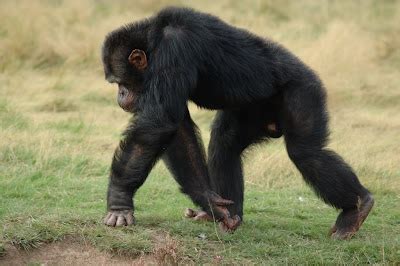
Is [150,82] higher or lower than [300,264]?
higher

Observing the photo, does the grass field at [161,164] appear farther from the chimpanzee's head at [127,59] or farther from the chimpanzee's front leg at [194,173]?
the chimpanzee's head at [127,59]

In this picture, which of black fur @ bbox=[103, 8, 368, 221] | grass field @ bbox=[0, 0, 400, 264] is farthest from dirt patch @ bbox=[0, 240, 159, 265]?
black fur @ bbox=[103, 8, 368, 221]

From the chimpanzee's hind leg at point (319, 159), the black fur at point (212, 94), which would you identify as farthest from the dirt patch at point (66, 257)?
the chimpanzee's hind leg at point (319, 159)

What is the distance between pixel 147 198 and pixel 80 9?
9.46 metres

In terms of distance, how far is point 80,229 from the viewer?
553 centimetres

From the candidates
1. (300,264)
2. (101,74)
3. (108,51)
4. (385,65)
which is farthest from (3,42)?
(300,264)

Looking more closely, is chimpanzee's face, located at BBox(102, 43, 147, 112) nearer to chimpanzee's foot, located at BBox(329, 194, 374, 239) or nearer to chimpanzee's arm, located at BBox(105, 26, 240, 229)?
chimpanzee's arm, located at BBox(105, 26, 240, 229)

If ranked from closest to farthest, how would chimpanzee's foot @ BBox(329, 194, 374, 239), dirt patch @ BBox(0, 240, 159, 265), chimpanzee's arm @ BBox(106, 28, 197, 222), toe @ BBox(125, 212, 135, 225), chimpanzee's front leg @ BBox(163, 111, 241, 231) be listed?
dirt patch @ BBox(0, 240, 159, 265) → chimpanzee's arm @ BBox(106, 28, 197, 222) → toe @ BBox(125, 212, 135, 225) → chimpanzee's front leg @ BBox(163, 111, 241, 231) → chimpanzee's foot @ BBox(329, 194, 374, 239)

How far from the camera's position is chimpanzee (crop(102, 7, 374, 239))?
5.63 metres

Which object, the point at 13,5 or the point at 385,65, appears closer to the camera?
the point at 385,65

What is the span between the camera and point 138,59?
5.93 metres

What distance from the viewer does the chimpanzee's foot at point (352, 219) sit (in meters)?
6.19

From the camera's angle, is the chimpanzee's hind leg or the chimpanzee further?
the chimpanzee's hind leg

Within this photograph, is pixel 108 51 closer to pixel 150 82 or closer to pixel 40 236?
pixel 150 82
